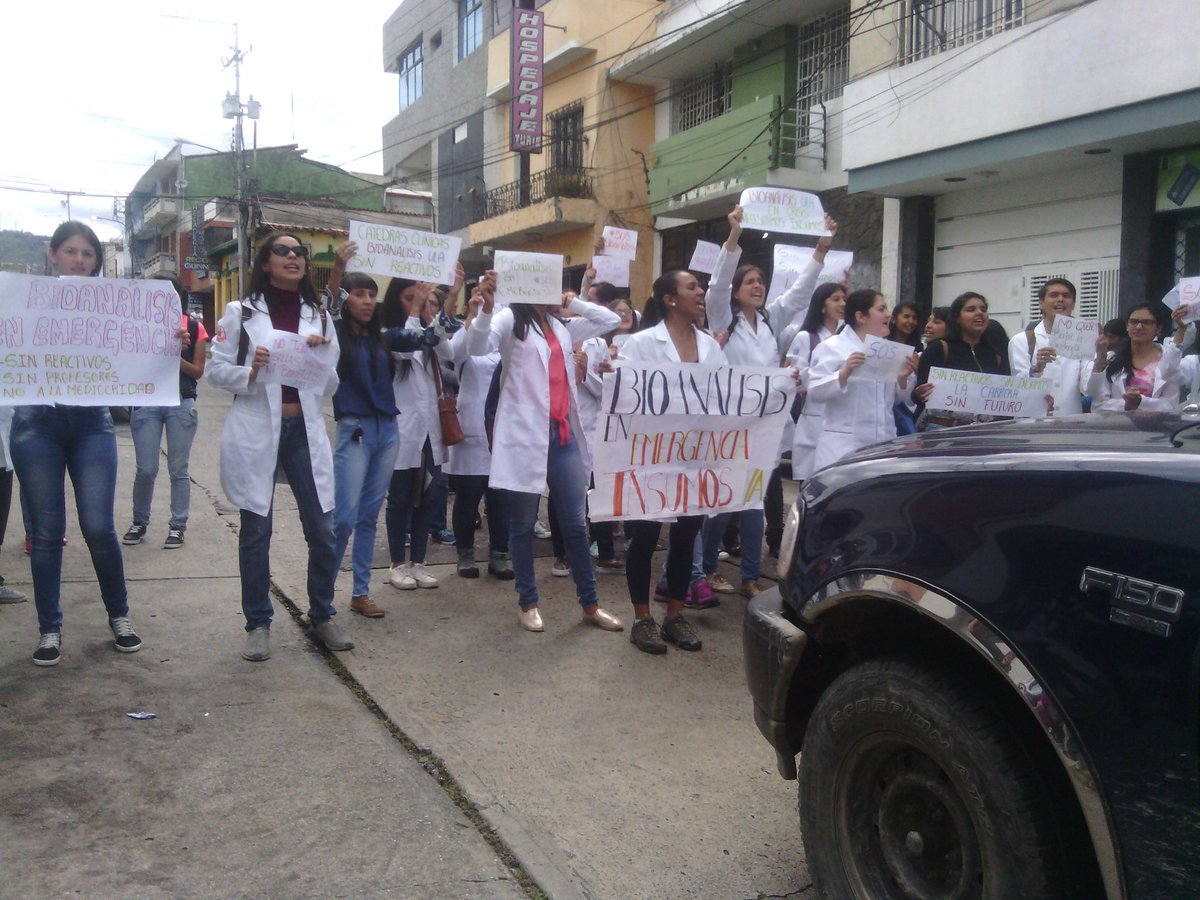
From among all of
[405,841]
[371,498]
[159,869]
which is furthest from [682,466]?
[159,869]

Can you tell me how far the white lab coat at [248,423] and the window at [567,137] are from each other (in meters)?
16.9

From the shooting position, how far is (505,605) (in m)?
5.88

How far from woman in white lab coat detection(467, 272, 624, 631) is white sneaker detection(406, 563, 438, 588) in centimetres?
92

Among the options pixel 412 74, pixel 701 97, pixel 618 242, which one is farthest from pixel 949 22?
pixel 412 74

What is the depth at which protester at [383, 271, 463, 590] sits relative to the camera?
19.5ft

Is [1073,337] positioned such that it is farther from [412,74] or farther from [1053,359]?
[412,74]

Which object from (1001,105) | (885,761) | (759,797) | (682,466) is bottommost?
(759,797)

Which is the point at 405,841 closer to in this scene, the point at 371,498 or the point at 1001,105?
the point at 371,498

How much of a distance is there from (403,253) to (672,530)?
199 centimetres

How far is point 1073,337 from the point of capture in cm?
663

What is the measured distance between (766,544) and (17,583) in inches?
194

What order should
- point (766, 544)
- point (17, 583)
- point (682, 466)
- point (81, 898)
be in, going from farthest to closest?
point (766, 544) → point (17, 583) → point (682, 466) → point (81, 898)

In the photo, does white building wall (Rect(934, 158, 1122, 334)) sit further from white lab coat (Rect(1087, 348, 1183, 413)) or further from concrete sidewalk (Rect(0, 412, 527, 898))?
concrete sidewalk (Rect(0, 412, 527, 898))

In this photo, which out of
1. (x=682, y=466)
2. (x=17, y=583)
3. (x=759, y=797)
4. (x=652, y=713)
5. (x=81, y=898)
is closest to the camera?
(x=81, y=898)
